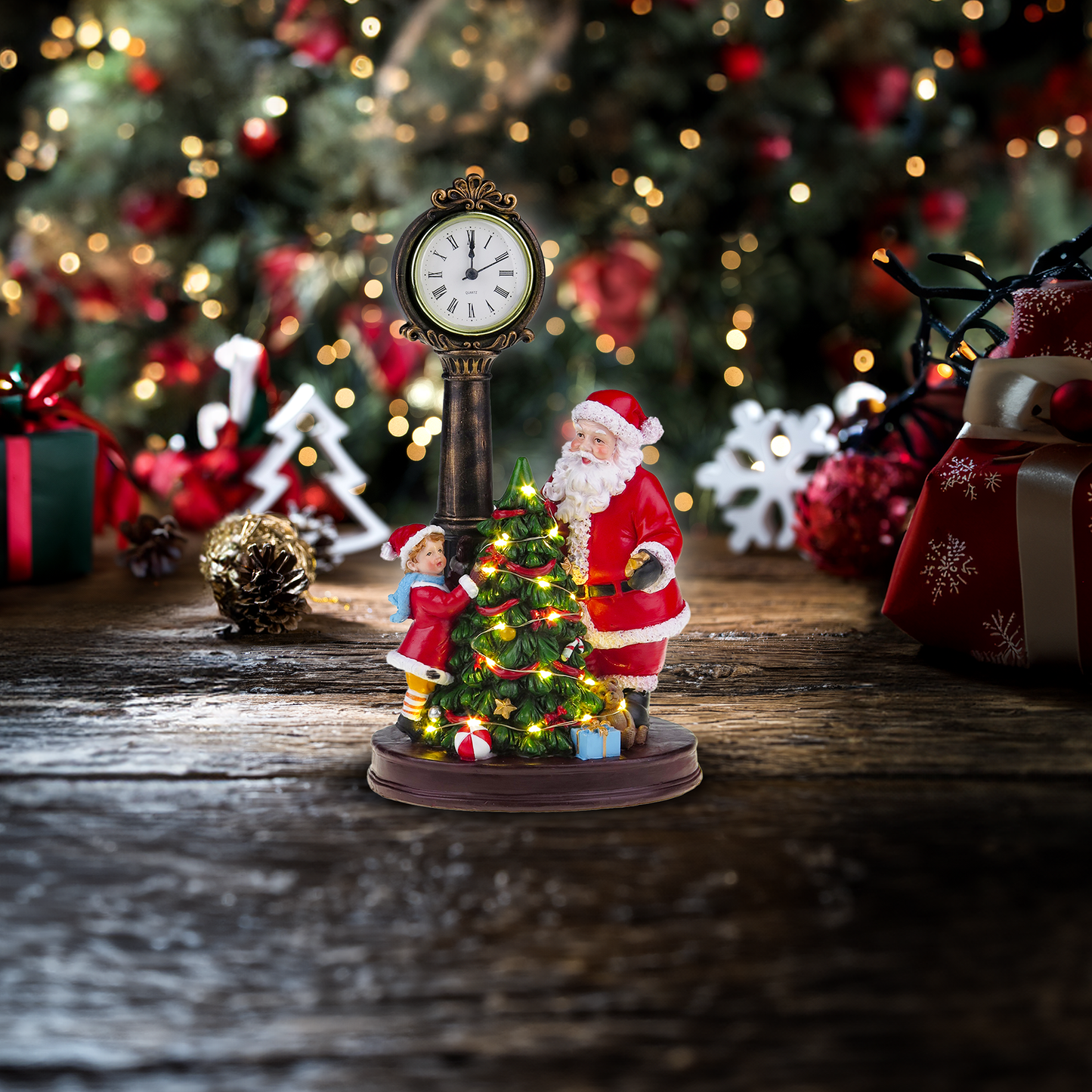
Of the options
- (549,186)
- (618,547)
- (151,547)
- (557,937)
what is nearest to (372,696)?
(618,547)

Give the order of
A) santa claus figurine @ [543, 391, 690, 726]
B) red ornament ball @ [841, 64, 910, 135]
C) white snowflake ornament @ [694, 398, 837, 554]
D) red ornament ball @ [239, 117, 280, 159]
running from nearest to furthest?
santa claus figurine @ [543, 391, 690, 726]
white snowflake ornament @ [694, 398, 837, 554]
red ornament ball @ [841, 64, 910, 135]
red ornament ball @ [239, 117, 280, 159]

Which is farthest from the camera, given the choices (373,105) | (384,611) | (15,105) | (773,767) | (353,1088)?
(15,105)

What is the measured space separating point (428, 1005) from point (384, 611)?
4.29 feet

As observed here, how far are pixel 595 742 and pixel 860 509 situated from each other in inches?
48.8

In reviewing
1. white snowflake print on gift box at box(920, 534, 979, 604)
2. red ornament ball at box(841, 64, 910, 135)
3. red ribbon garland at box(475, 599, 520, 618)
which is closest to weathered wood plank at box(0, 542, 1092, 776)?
white snowflake print on gift box at box(920, 534, 979, 604)

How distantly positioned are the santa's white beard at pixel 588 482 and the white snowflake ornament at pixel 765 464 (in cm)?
134

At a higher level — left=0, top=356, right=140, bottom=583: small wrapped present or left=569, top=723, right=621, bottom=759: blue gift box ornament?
left=0, top=356, right=140, bottom=583: small wrapped present

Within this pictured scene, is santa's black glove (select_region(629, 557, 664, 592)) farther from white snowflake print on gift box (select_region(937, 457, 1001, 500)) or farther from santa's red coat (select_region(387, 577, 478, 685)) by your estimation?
white snowflake print on gift box (select_region(937, 457, 1001, 500))

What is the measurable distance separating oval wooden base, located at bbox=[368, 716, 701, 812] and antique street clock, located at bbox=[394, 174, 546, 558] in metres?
0.23

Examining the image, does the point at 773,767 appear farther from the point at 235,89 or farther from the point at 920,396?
the point at 235,89

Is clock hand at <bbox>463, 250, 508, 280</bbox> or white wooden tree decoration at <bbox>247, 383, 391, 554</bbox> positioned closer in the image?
clock hand at <bbox>463, 250, 508, 280</bbox>

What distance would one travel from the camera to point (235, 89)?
2.78 metres

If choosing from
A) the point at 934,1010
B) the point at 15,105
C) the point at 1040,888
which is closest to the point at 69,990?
the point at 934,1010

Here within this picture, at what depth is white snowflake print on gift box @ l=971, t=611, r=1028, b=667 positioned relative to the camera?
150 centimetres
